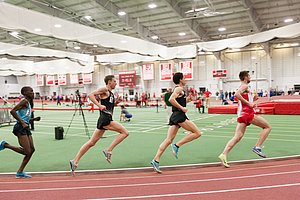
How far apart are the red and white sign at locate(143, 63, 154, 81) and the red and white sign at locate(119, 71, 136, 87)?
87.9 inches

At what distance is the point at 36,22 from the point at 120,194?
361 inches

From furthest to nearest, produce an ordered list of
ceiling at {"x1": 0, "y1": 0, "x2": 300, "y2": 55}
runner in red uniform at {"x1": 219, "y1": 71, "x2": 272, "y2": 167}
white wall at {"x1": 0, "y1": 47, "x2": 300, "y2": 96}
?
white wall at {"x1": 0, "y1": 47, "x2": 300, "y2": 96} → ceiling at {"x1": 0, "y1": 0, "x2": 300, "y2": 55} → runner in red uniform at {"x1": 219, "y1": 71, "x2": 272, "y2": 167}

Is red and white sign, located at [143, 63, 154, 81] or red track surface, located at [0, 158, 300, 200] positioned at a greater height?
red and white sign, located at [143, 63, 154, 81]

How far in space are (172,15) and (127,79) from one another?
52.6 ft

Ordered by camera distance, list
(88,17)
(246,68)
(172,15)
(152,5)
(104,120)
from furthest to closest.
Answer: (246,68), (172,15), (88,17), (152,5), (104,120)

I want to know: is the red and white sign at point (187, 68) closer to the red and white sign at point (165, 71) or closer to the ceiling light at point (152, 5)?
the red and white sign at point (165, 71)

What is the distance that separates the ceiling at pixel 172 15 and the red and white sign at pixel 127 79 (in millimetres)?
8562

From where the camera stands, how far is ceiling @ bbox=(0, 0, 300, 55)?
1097 inches

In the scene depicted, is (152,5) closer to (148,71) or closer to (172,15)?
(172,15)

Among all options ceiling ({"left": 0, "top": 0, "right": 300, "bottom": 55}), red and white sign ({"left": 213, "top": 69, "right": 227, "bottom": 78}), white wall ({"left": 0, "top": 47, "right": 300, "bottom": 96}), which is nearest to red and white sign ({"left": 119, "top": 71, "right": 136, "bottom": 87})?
white wall ({"left": 0, "top": 47, "right": 300, "bottom": 96})

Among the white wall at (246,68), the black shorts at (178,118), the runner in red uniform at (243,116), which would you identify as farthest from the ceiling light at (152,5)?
the black shorts at (178,118)

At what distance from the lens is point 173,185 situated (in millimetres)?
4812

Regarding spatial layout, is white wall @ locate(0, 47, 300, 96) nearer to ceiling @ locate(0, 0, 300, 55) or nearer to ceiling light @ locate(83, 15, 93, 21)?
ceiling @ locate(0, 0, 300, 55)

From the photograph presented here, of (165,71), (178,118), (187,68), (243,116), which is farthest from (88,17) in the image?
(243,116)
